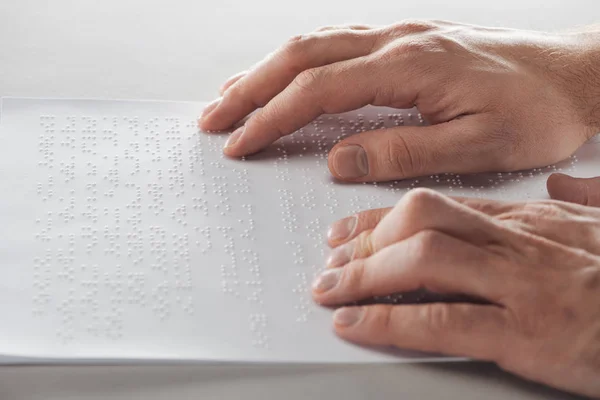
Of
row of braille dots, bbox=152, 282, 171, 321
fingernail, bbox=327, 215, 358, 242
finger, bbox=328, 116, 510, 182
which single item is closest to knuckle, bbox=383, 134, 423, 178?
finger, bbox=328, 116, 510, 182

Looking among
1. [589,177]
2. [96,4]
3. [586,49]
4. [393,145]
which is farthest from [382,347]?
[96,4]

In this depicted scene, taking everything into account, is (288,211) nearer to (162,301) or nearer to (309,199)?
(309,199)

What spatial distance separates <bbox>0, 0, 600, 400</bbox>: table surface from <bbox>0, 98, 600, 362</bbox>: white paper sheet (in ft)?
0.06

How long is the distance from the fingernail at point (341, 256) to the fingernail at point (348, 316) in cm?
7

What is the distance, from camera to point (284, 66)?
102 centimetres

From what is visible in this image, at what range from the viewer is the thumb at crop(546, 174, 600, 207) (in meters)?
0.93

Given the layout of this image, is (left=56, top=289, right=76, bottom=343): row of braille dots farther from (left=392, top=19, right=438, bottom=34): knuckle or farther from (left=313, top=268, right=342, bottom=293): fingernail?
(left=392, top=19, right=438, bottom=34): knuckle

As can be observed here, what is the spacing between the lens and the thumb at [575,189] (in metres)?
0.93

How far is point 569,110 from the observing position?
40.4 inches

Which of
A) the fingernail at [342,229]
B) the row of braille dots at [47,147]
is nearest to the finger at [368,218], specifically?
the fingernail at [342,229]

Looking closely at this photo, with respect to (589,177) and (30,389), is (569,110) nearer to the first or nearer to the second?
(589,177)

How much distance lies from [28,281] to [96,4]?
0.69 meters

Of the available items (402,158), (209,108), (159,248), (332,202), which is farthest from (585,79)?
(159,248)

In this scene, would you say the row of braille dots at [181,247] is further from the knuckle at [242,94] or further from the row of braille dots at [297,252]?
the knuckle at [242,94]
